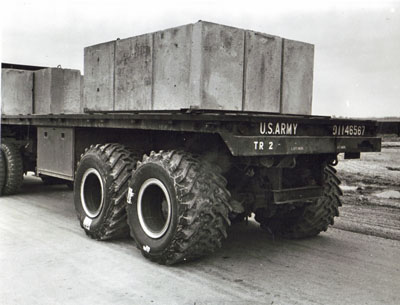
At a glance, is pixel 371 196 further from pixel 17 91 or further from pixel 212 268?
pixel 17 91

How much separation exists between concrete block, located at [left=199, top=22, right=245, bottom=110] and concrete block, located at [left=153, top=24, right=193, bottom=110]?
8.9 inches

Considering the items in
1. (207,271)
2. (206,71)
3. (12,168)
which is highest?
(206,71)

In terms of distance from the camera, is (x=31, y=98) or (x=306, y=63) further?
(x=31, y=98)

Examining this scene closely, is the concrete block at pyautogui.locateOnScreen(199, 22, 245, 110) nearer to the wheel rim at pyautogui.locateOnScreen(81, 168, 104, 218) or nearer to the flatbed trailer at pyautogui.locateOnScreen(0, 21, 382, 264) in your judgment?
the flatbed trailer at pyautogui.locateOnScreen(0, 21, 382, 264)

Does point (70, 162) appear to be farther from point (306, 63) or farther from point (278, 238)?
point (306, 63)

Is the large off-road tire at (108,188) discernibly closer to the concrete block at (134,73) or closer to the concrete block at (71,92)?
the concrete block at (134,73)

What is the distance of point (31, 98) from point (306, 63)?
6.26 metres

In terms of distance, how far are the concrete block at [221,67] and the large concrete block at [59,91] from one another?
16.7 feet

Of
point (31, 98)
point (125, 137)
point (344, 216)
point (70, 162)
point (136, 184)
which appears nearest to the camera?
point (136, 184)

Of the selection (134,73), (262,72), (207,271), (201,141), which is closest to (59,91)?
(134,73)

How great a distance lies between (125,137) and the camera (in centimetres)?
714

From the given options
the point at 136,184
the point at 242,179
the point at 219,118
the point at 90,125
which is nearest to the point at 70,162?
the point at 90,125

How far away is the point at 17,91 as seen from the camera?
33.9 feet

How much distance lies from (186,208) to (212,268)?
80cm
